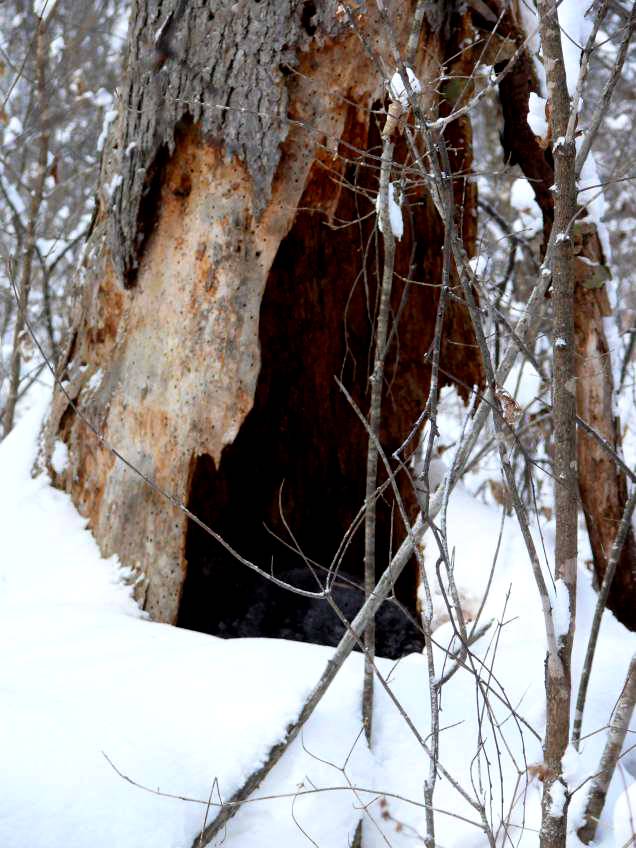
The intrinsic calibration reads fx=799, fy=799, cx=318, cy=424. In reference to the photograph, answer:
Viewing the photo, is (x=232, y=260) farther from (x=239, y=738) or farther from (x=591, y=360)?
(x=239, y=738)

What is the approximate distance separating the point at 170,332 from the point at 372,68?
1.15 meters

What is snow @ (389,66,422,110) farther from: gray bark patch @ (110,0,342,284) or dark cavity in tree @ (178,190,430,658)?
dark cavity in tree @ (178,190,430,658)

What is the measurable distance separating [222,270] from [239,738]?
158 centimetres

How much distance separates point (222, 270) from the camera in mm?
2836

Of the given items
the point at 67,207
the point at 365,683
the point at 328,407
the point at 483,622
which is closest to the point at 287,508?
the point at 328,407

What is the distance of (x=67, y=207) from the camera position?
7949 mm

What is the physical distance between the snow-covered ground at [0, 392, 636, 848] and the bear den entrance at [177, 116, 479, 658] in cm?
61

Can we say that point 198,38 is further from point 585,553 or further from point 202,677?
point 585,553

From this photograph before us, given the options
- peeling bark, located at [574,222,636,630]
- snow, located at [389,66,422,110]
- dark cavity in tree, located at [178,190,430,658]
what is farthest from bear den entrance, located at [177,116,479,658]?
snow, located at [389,66,422,110]

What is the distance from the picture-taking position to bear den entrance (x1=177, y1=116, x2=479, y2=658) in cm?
311

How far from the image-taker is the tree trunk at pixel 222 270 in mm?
2674

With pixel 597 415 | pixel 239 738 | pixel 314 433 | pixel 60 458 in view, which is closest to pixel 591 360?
pixel 597 415

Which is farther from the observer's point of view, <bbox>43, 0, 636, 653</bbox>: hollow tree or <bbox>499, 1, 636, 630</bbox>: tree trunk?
<bbox>499, 1, 636, 630</bbox>: tree trunk

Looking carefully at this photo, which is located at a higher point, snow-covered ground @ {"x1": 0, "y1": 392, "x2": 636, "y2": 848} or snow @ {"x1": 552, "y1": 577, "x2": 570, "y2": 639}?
snow @ {"x1": 552, "y1": 577, "x2": 570, "y2": 639}
